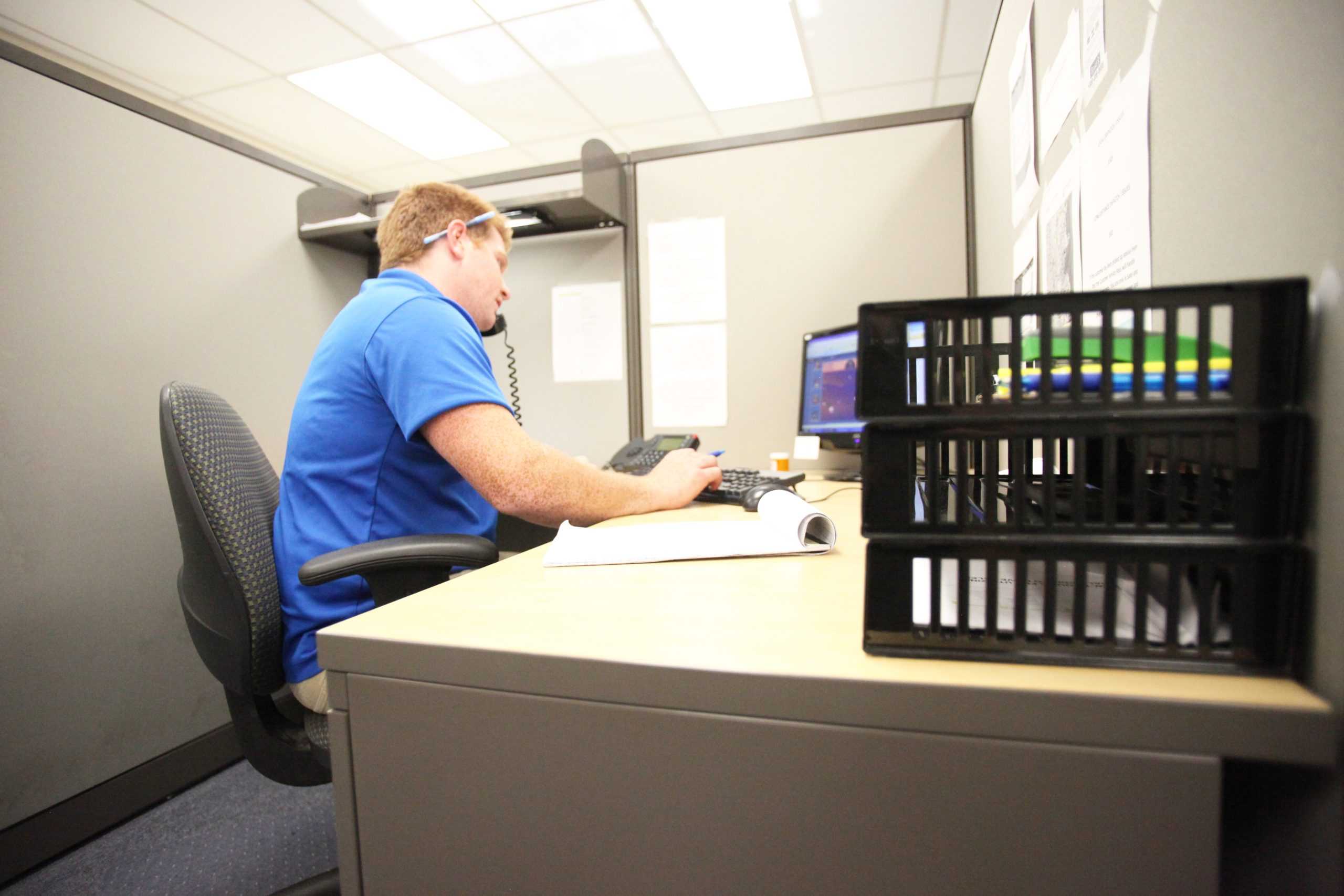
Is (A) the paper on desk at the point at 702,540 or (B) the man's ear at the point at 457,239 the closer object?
(A) the paper on desk at the point at 702,540

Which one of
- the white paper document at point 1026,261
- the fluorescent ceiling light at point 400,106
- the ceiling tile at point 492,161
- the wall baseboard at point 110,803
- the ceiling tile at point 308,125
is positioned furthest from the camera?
the ceiling tile at point 492,161

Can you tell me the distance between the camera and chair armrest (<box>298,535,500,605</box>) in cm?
73

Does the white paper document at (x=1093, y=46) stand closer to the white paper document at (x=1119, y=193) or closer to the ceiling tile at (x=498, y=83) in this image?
the white paper document at (x=1119, y=193)

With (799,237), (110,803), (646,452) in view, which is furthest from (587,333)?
(110,803)

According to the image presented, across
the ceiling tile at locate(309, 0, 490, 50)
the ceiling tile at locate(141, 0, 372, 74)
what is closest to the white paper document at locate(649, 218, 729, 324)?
the ceiling tile at locate(309, 0, 490, 50)

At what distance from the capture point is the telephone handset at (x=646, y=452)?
4.14 feet

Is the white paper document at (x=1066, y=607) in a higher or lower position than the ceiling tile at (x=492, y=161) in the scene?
lower

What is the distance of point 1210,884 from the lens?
277mm

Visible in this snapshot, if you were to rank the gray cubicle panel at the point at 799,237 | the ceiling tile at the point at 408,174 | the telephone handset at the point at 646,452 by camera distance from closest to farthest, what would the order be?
1. the telephone handset at the point at 646,452
2. the gray cubicle panel at the point at 799,237
3. the ceiling tile at the point at 408,174

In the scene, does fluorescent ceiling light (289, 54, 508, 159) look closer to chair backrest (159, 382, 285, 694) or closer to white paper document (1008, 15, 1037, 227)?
chair backrest (159, 382, 285, 694)

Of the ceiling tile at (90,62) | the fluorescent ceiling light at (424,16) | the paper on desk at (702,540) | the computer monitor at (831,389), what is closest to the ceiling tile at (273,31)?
the fluorescent ceiling light at (424,16)

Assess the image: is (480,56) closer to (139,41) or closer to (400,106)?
(400,106)

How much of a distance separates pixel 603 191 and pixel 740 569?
1.12m

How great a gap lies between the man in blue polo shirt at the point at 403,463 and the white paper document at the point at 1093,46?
0.63 meters
